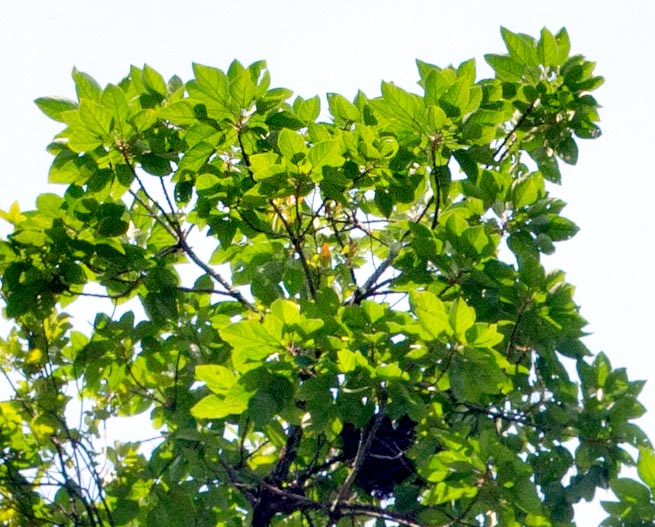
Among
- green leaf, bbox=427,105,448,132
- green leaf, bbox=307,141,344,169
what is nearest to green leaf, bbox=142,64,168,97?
green leaf, bbox=307,141,344,169

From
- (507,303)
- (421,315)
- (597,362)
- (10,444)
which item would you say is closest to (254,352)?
(421,315)

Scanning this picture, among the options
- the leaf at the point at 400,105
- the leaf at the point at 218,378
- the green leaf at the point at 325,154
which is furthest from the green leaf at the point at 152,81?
the leaf at the point at 218,378

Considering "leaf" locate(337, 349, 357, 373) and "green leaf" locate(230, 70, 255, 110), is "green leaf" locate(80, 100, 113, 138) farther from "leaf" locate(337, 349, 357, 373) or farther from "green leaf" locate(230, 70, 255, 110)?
"leaf" locate(337, 349, 357, 373)

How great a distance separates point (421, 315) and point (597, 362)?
1.40 m

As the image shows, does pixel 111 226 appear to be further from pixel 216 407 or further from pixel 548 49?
pixel 548 49

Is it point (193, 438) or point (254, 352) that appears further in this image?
point (193, 438)

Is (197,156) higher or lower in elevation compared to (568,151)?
lower

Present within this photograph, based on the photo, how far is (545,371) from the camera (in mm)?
4242

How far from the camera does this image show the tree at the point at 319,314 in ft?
11.8

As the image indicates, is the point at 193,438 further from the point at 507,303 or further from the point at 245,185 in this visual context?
the point at 507,303

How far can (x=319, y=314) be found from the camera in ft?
12.1

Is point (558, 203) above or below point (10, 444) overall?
above

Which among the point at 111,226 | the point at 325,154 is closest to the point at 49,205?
the point at 111,226

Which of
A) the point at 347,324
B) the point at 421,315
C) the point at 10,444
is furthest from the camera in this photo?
the point at 10,444
